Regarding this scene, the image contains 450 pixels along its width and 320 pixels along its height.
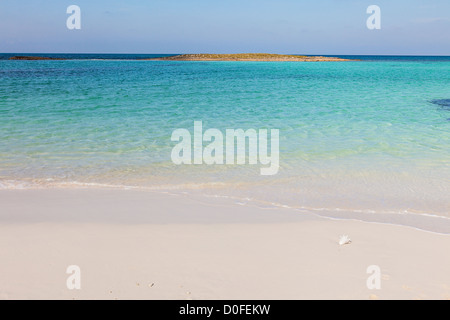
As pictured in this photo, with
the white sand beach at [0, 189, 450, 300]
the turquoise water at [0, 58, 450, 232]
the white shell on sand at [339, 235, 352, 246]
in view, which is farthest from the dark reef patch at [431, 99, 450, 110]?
the white shell on sand at [339, 235, 352, 246]

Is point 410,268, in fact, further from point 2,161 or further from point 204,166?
point 2,161

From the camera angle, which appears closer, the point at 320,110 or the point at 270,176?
the point at 270,176

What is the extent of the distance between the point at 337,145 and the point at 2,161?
26.1 feet

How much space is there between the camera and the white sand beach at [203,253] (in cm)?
414

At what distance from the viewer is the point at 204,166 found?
29.1 ft

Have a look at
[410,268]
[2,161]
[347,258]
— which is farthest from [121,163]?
[410,268]

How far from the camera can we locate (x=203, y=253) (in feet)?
16.1

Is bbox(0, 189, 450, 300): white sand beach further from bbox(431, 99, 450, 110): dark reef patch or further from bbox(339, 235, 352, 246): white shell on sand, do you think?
bbox(431, 99, 450, 110): dark reef patch

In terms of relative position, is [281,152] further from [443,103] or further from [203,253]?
[443,103]

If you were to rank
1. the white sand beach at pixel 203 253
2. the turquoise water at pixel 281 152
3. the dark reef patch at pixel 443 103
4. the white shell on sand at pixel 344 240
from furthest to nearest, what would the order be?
the dark reef patch at pixel 443 103 < the turquoise water at pixel 281 152 < the white shell on sand at pixel 344 240 < the white sand beach at pixel 203 253

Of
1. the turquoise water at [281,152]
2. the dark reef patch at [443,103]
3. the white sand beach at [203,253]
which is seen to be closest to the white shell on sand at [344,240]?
the white sand beach at [203,253]

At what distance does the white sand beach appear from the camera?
414 centimetres

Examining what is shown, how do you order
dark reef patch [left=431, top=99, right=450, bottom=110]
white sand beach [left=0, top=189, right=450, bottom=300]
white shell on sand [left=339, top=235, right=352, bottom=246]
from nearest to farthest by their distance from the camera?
white sand beach [left=0, top=189, right=450, bottom=300] < white shell on sand [left=339, top=235, right=352, bottom=246] < dark reef patch [left=431, top=99, right=450, bottom=110]

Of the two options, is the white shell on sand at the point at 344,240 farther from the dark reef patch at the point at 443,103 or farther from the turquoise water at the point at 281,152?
the dark reef patch at the point at 443,103
